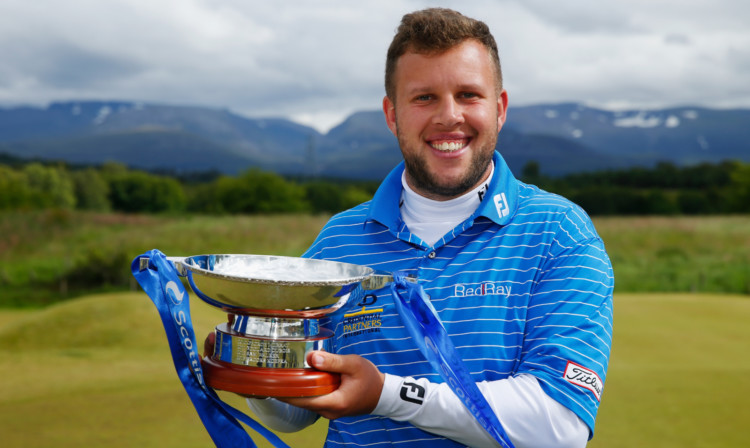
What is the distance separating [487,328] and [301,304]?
647 millimetres

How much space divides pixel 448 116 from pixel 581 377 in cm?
90

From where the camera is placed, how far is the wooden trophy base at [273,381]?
1.85m

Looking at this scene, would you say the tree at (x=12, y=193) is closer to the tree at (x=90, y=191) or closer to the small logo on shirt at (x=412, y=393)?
the tree at (x=90, y=191)

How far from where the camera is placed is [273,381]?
186 cm

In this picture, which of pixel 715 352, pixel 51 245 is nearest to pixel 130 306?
pixel 715 352

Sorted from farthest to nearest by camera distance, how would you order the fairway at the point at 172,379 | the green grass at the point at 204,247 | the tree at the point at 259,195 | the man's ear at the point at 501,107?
1. the tree at the point at 259,195
2. the green grass at the point at 204,247
3. the fairway at the point at 172,379
4. the man's ear at the point at 501,107

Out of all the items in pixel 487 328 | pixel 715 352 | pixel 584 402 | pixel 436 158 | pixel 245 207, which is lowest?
pixel 245 207

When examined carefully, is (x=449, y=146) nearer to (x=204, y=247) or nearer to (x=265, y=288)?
(x=265, y=288)

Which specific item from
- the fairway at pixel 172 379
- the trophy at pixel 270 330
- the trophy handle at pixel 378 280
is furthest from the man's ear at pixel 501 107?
the fairway at pixel 172 379

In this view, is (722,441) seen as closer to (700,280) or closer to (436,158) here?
(436,158)

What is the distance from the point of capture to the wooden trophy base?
185cm

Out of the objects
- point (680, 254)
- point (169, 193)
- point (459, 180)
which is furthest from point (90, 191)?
point (459, 180)

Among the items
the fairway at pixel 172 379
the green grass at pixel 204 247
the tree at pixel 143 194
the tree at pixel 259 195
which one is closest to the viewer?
the fairway at pixel 172 379

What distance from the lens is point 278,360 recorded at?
1.91 m
